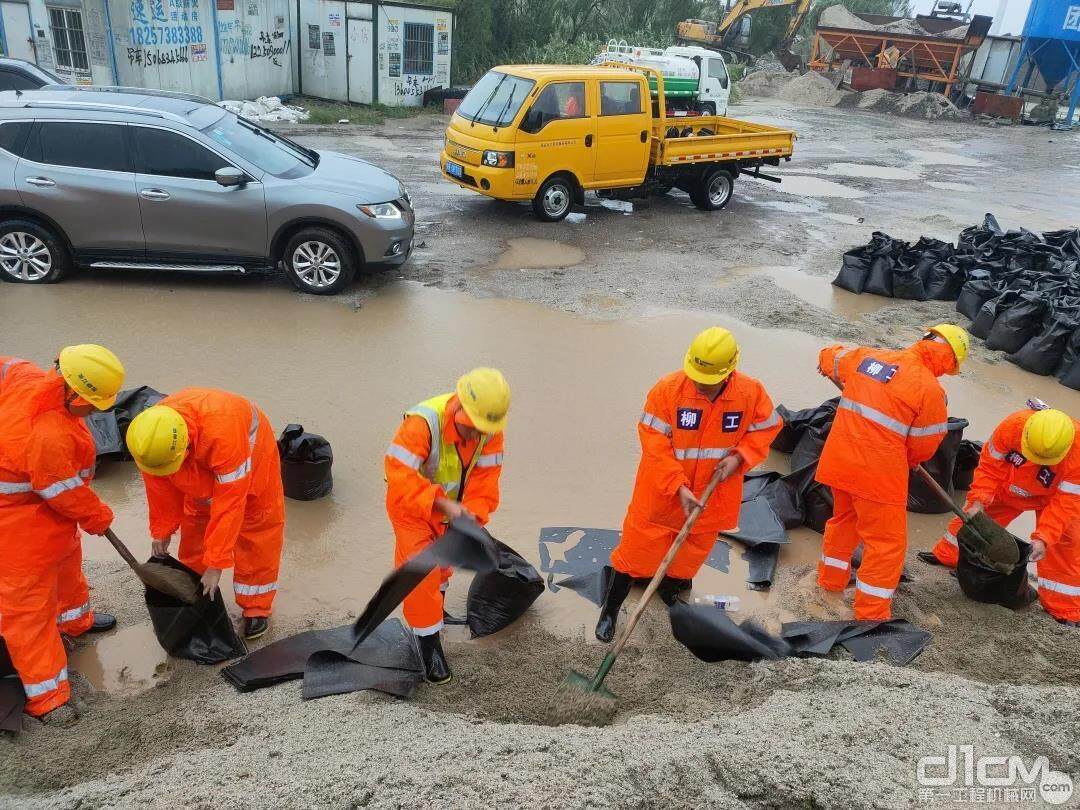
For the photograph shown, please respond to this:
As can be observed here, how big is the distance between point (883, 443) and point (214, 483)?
11.1 ft

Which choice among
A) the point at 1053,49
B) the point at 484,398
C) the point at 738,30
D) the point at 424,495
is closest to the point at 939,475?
the point at 484,398

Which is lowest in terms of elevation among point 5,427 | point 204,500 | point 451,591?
point 451,591

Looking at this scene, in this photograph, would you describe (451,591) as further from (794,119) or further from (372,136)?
(794,119)

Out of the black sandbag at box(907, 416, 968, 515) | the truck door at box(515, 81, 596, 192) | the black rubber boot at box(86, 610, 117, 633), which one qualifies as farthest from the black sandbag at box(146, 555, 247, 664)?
the truck door at box(515, 81, 596, 192)

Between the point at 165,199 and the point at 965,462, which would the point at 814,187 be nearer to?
the point at 965,462

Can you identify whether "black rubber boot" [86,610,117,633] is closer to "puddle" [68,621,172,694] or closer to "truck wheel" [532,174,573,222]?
"puddle" [68,621,172,694]

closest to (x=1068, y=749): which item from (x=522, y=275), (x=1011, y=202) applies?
(x=522, y=275)

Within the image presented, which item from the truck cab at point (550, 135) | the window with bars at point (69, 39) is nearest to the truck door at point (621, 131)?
the truck cab at point (550, 135)

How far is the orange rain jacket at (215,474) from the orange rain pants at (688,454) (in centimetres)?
194

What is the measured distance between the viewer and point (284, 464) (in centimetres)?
520

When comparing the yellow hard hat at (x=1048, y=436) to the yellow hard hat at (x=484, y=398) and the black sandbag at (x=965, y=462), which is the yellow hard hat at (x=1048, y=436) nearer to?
the black sandbag at (x=965, y=462)

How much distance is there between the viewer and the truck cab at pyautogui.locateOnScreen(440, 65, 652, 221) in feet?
35.9

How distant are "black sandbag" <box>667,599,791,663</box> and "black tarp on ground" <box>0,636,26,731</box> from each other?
9.81 feet

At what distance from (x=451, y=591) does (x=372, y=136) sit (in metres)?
14.4
